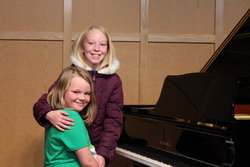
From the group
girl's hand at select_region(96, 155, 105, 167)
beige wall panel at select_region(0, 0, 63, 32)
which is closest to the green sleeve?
girl's hand at select_region(96, 155, 105, 167)

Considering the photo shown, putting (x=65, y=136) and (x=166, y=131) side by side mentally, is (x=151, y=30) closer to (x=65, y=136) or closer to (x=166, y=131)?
(x=166, y=131)

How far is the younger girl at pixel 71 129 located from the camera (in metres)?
1.85

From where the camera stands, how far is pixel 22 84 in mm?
4020

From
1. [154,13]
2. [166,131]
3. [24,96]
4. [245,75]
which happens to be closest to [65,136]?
[166,131]

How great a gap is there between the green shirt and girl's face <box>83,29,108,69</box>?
0.57 m

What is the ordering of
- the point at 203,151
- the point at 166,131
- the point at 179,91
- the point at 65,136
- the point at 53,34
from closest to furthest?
1. the point at 65,136
2. the point at 203,151
3. the point at 166,131
4. the point at 179,91
5. the point at 53,34

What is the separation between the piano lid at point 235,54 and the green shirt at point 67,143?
4.69 feet

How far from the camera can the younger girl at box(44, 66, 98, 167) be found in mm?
1854

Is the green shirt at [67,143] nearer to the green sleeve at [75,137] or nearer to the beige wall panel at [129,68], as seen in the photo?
the green sleeve at [75,137]

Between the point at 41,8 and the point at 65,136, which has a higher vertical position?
the point at 41,8

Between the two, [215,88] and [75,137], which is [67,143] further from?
[215,88]

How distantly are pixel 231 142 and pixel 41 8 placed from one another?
8.99ft

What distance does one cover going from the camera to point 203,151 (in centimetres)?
212

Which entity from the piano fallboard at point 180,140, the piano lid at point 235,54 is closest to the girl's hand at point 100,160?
the piano fallboard at point 180,140
